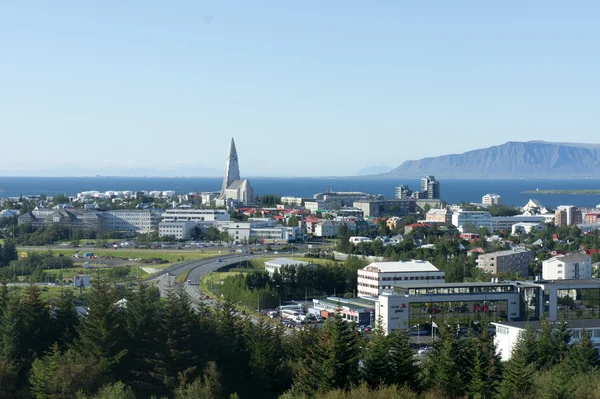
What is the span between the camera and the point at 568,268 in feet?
98.8

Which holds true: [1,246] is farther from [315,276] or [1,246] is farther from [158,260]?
[315,276]

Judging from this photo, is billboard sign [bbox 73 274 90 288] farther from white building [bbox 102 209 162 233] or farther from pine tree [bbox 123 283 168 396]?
white building [bbox 102 209 162 233]

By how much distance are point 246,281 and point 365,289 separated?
3.37m

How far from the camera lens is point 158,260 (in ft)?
121

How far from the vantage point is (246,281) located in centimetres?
2695

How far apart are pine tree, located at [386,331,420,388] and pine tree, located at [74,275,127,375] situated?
13.0 feet

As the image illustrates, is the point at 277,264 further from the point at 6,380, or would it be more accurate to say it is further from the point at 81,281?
the point at 6,380

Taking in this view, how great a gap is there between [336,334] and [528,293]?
30.8 feet

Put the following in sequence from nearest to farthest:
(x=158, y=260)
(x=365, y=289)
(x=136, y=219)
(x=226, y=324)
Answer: (x=226, y=324), (x=365, y=289), (x=158, y=260), (x=136, y=219)

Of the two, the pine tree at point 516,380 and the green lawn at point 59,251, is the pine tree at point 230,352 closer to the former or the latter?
the pine tree at point 516,380

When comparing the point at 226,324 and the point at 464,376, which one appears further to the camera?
the point at 226,324

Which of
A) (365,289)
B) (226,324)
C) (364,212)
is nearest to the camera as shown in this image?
(226,324)

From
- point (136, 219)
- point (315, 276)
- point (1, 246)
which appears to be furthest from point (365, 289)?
point (136, 219)

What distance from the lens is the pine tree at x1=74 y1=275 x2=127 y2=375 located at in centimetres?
1424
